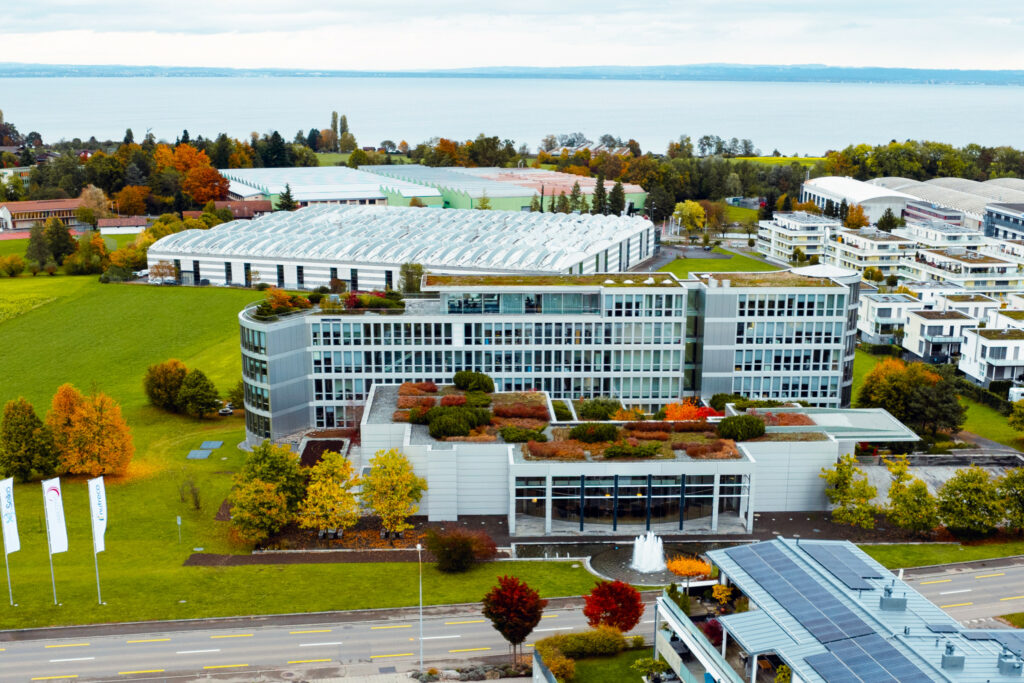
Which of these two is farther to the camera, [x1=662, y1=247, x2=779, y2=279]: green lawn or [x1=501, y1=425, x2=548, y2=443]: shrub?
[x1=662, y1=247, x2=779, y2=279]: green lawn

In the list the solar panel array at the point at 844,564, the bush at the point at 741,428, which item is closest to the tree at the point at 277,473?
the bush at the point at 741,428

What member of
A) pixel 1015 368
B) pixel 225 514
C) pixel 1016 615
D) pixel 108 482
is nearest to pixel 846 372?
pixel 1015 368

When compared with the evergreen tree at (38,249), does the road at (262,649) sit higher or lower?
lower

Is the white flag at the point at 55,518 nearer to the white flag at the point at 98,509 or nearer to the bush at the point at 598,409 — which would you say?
the white flag at the point at 98,509

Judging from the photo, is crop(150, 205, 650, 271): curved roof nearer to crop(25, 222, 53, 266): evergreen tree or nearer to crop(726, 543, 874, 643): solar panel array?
crop(25, 222, 53, 266): evergreen tree

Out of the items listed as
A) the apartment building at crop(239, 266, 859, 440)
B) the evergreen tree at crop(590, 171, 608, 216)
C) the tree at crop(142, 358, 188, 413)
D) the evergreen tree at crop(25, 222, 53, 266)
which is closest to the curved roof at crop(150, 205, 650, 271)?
the evergreen tree at crop(25, 222, 53, 266)

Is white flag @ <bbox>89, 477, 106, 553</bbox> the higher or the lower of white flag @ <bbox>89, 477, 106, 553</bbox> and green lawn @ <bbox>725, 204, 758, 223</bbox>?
the lower
